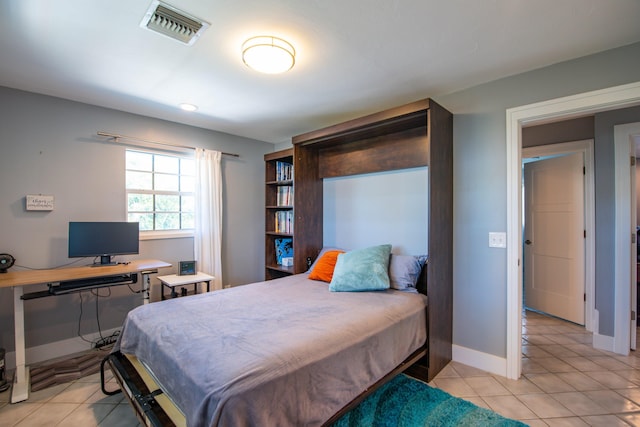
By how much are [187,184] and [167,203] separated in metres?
0.35

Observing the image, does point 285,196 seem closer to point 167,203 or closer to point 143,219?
point 167,203

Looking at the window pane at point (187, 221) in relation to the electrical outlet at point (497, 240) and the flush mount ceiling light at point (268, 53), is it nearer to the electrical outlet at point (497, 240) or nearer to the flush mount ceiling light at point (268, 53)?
the flush mount ceiling light at point (268, 53)

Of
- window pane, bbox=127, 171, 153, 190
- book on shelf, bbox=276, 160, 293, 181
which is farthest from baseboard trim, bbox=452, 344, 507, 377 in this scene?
window pane, bbox=127, 171, 153, 190

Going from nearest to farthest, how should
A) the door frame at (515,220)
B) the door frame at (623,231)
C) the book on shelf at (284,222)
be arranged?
the door frame at (515,220) → the door frame at (623,231) → the book on shelf at (284,222)

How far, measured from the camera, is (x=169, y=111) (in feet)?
10.1

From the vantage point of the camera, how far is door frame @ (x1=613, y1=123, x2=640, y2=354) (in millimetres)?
2557

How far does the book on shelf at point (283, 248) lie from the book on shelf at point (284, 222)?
17 centimetres

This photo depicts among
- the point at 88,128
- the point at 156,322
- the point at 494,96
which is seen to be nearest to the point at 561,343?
the point at 494,96

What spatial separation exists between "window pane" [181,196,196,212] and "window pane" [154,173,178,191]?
17 centimetres

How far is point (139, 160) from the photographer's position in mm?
3264

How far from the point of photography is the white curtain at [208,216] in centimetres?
353

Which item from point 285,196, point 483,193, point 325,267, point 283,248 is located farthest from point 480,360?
point 285,196

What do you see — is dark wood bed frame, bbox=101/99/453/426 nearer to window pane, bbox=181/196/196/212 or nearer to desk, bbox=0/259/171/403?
desk, bbox=0/259/171/403

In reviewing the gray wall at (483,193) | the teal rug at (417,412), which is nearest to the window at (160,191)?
the teal rug at (417,412)
